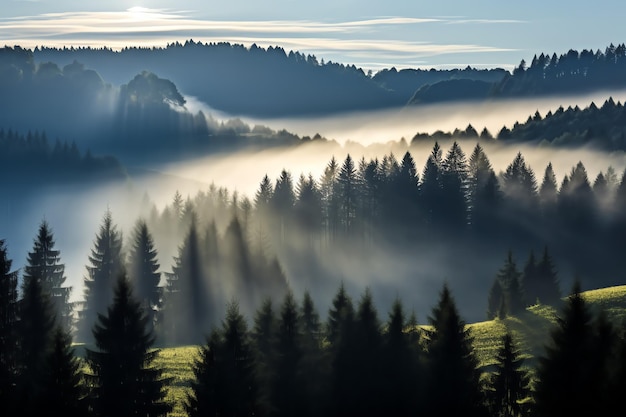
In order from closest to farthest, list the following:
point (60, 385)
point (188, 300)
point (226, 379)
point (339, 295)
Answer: point (60, 385)
point (226, 379)
point (339, 295)
point (188, 300)

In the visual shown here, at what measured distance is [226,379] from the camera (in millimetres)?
39562

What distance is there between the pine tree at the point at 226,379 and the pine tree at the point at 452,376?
872 centimetres

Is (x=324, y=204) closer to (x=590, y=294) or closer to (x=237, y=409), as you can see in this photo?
(x=590, y=294)

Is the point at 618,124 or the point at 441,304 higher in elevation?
the point at 618,124

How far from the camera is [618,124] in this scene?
7677 inches

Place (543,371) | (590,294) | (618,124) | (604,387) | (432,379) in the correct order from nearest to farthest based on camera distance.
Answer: (604,387) < (543,371) < (432,379) < (590,294) < (618,124)

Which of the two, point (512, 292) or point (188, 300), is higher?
point (188, 300)

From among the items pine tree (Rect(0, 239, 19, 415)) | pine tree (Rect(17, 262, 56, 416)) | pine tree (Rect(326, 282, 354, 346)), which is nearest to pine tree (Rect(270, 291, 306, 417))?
pine tree (Rect(326, 282, 354, 346))

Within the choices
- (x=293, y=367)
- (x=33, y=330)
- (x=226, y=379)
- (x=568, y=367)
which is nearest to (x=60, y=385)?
(x=33, y=330)

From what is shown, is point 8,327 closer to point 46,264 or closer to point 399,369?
point 399,369

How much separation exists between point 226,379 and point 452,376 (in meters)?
10.8

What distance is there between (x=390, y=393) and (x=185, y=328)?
3911 cm

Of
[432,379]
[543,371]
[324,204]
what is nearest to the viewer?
[543,371]

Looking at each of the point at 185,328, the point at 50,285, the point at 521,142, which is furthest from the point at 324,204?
the point at 521,142
